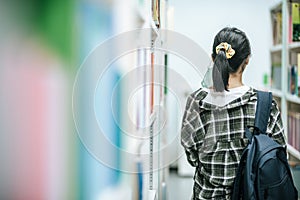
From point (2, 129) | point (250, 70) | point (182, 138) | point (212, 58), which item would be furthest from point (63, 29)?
point (250, 70)

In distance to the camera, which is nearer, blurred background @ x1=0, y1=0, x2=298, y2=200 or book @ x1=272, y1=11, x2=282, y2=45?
blurred background @ x1=0, y1=0, x2=298, y2=200

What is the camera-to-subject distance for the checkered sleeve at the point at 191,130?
3.98ft

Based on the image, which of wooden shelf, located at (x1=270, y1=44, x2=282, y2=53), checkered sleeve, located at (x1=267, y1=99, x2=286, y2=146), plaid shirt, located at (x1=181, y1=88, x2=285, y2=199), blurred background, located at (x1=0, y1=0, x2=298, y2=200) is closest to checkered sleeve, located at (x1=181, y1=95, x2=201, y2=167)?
plaid shirt, located at (x1=181, y1=88, x2=285, y2=199)

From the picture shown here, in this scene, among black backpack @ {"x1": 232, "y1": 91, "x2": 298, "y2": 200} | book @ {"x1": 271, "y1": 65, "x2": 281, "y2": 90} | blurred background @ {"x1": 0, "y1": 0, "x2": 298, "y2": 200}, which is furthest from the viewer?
book @ {"x1": 271, "y1": 65, "x2": 281, "y2": 90}

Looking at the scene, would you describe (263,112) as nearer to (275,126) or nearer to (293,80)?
(275,126)

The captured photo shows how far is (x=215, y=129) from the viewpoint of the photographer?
46.6 inches

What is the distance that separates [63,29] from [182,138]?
905 mm

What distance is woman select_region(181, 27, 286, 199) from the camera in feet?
3.68

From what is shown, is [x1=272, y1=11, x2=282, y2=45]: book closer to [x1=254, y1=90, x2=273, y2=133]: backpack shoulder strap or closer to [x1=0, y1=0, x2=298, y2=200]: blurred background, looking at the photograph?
[x1=254, y1=90, x2=273, y2=133]: backpack shoulder strap

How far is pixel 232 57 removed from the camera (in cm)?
112

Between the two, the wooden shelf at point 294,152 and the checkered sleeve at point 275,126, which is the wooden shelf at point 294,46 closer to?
the wooden shelf at point 294,152

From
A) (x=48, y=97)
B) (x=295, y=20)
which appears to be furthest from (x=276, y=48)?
(x=48, y=97)

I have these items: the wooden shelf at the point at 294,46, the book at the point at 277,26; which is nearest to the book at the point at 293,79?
the wooden shelf at the point at 294,46

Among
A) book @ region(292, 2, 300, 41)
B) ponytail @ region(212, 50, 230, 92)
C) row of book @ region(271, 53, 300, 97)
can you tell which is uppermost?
book @ region(292, 2, 300, 41)
